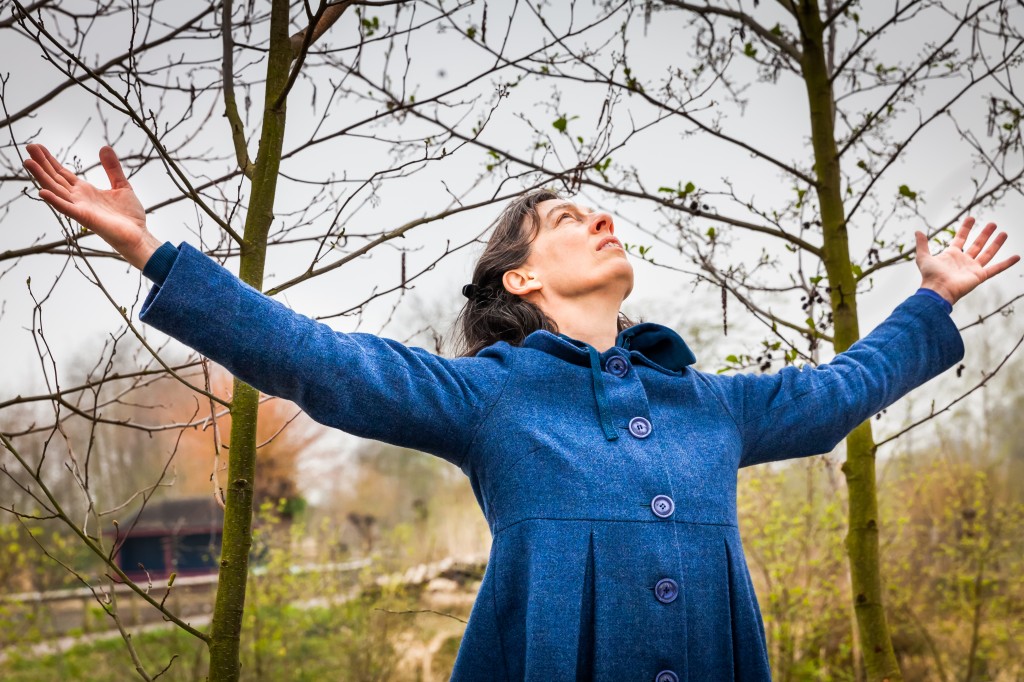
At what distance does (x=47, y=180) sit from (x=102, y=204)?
86 mm

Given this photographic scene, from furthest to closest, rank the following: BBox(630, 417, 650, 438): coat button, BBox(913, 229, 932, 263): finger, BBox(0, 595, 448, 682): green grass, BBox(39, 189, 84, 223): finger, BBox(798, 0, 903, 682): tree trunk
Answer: BBox(0, 595, 448, 682): green grass < BBox(798, 0, 903, 682): tree trunk < BBox(913, 229, 932, 263): finger < BBox(630, 417, 650, 438): coat button < BBox(39, 189, 84, 223): finger

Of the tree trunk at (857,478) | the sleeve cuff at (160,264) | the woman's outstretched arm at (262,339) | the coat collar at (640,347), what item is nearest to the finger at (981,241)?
the tree trunk at (857,478)

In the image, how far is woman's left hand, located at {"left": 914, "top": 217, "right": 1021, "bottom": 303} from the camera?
2008 mm

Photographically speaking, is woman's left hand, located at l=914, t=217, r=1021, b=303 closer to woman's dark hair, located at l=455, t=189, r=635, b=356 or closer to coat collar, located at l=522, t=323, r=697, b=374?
coat collar, located at l=522, t=323, r=697, b=374

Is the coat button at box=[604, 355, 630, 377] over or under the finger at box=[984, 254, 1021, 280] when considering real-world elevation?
under

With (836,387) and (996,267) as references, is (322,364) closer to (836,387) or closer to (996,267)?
(836,387)

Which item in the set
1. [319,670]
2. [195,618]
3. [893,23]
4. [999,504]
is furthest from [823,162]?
[195,618]

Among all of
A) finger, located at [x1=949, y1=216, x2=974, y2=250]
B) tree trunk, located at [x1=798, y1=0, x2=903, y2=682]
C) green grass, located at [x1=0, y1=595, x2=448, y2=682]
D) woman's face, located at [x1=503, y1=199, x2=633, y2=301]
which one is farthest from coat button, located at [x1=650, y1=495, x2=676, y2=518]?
green grass, located at [x1=0, y1=595, x2=448, y2=682]

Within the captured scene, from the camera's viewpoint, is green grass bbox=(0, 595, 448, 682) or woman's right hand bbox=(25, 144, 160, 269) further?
green grass bbox=(0, 595, 448, 682)

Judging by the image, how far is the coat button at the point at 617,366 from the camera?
69.9 inches

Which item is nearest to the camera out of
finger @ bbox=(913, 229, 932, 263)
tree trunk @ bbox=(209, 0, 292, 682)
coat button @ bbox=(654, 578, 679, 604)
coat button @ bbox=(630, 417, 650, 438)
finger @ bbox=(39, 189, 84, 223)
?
finger @ bbox=(39, 189, 84, 223)

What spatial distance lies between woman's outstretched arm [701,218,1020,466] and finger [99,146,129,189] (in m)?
1.21

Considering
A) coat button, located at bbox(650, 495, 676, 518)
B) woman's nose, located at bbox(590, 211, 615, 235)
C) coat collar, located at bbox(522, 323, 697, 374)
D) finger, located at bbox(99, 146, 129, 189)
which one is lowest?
coat button, located at bbox(650, 495, 676, 518)

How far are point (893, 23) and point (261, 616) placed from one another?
5.81 m
